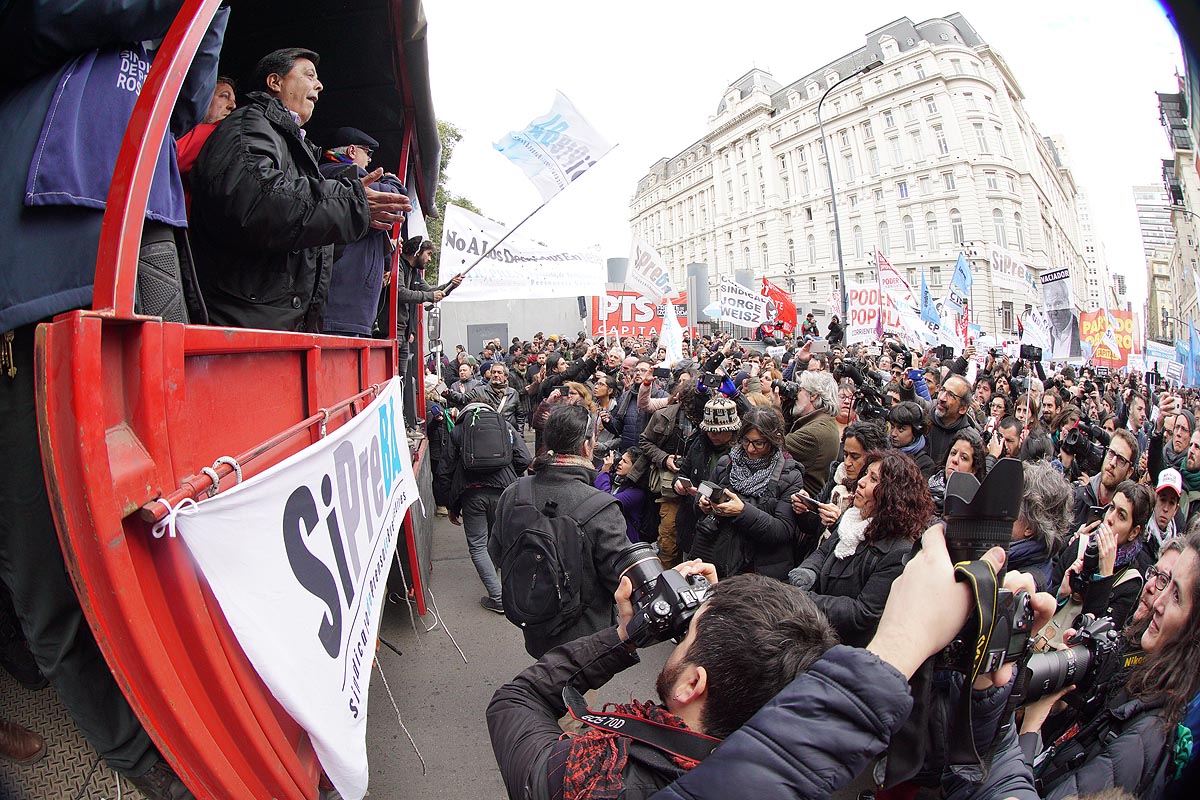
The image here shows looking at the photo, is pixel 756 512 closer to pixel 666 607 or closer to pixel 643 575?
pixel 643 575

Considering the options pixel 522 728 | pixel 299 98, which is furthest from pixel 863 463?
pixel 299 98

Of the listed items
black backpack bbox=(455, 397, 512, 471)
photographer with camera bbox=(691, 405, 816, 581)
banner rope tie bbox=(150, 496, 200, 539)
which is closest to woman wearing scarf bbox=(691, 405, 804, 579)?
photographer with camera bbox=(691, 405, 816, 581)

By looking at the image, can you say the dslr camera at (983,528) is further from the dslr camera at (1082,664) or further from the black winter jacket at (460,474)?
the black winter jacket at (460,474)

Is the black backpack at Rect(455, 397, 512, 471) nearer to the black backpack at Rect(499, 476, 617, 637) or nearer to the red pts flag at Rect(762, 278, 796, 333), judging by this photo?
the black backpack at Rect(499, 476, 617, 637)

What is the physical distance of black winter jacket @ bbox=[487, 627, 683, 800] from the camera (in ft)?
3.82

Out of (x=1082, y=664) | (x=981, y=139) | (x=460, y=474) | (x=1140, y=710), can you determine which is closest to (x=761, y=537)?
(x=1082, y=664)

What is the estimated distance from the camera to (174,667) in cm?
108

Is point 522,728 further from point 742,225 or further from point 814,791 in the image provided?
point 742,225

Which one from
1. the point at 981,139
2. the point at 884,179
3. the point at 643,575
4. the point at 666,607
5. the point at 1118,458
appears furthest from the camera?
the point at 884,179

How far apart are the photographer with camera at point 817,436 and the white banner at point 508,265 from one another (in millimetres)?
4157

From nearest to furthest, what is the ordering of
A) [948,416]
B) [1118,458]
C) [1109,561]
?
[1109,561] < [1118,458] < [948,416]

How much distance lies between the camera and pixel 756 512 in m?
3.68

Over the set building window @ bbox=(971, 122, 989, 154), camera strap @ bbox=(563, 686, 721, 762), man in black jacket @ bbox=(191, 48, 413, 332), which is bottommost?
camera strap @ bbox=(563, 686, 721, 762)

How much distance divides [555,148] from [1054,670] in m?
5.64
